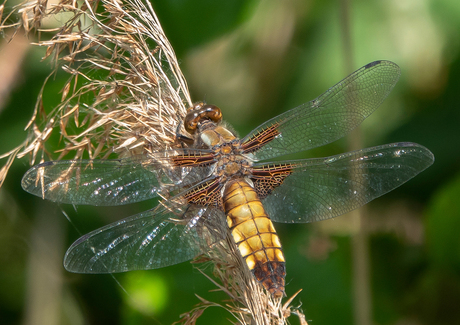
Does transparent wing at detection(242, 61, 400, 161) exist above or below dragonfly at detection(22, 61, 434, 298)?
above

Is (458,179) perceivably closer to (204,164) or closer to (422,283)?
(422,283)

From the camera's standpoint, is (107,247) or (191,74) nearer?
(107,247)

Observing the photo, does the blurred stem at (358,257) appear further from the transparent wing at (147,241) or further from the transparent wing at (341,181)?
the transparent wing at (147,241)

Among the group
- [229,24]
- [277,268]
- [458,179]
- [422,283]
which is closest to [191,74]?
[229,24]

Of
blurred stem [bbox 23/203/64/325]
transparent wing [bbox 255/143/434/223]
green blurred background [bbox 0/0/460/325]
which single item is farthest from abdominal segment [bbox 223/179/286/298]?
blurred stem [bbox 23/203/64/325]

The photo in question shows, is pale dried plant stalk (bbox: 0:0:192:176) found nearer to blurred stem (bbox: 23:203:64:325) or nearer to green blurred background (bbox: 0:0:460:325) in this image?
green blurred background (bbox: 0:0:460:325)

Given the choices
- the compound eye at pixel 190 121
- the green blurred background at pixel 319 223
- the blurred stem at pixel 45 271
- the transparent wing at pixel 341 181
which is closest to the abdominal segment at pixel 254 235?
the transparent wing at pixel 341 181

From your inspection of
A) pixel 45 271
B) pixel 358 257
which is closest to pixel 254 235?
pixel 358 257

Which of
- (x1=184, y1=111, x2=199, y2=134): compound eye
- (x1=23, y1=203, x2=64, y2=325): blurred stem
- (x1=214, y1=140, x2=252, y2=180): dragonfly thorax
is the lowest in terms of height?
(x1=23, y1=203, x2=64, y2=325): blurred stem
